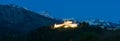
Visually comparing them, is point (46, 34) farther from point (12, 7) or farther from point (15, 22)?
point (12, 7)

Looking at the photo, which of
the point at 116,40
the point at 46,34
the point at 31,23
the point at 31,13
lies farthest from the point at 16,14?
the point at 116,40

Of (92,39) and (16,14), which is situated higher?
(16,14)

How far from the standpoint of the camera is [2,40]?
219 ft

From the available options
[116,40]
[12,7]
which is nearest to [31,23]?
[12,7]

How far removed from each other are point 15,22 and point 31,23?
6.88 m

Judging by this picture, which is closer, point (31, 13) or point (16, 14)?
point (16, 14)

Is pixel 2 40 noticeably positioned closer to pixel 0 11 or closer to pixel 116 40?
pixel 116 40

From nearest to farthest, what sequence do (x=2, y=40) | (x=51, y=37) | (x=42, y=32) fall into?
(x=51, y=37)
(x=42, y=32)
(x=2, y=40)

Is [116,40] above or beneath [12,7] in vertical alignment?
beneath

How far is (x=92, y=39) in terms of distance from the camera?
25.2m

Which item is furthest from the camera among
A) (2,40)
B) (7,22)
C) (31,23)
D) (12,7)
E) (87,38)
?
(12,7)

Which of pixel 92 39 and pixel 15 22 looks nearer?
pixel 92 39

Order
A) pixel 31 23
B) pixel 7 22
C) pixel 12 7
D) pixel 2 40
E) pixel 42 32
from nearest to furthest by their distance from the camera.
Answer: pixel 42 32, pixel 2 40, pixel 7 22, pixel 31 23, pixel 12 7

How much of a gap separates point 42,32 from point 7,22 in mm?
80442
